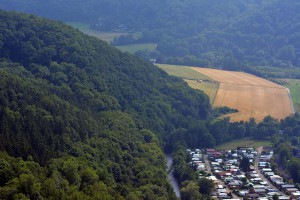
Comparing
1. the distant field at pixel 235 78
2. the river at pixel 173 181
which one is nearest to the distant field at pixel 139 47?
the distant field at pixel 235 78

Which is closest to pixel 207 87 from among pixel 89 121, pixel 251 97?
pixel 251 97

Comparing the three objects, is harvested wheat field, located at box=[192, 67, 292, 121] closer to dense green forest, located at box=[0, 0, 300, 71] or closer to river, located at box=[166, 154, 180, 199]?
dense green forest, located at box=[0, 0, 300, 71]

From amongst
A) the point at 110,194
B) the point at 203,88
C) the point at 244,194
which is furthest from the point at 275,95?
the point at 110,194

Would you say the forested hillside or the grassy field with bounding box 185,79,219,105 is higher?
the forested hillside

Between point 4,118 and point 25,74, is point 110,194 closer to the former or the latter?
point 4,118

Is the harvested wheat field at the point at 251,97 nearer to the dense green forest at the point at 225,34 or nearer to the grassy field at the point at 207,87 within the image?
the grassy field at the point at 207,87

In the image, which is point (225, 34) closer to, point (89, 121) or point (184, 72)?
point (184, 72)

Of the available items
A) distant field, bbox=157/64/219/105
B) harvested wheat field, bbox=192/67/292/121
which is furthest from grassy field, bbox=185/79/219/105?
harvested wheat field, bbox=192/67/292/121
